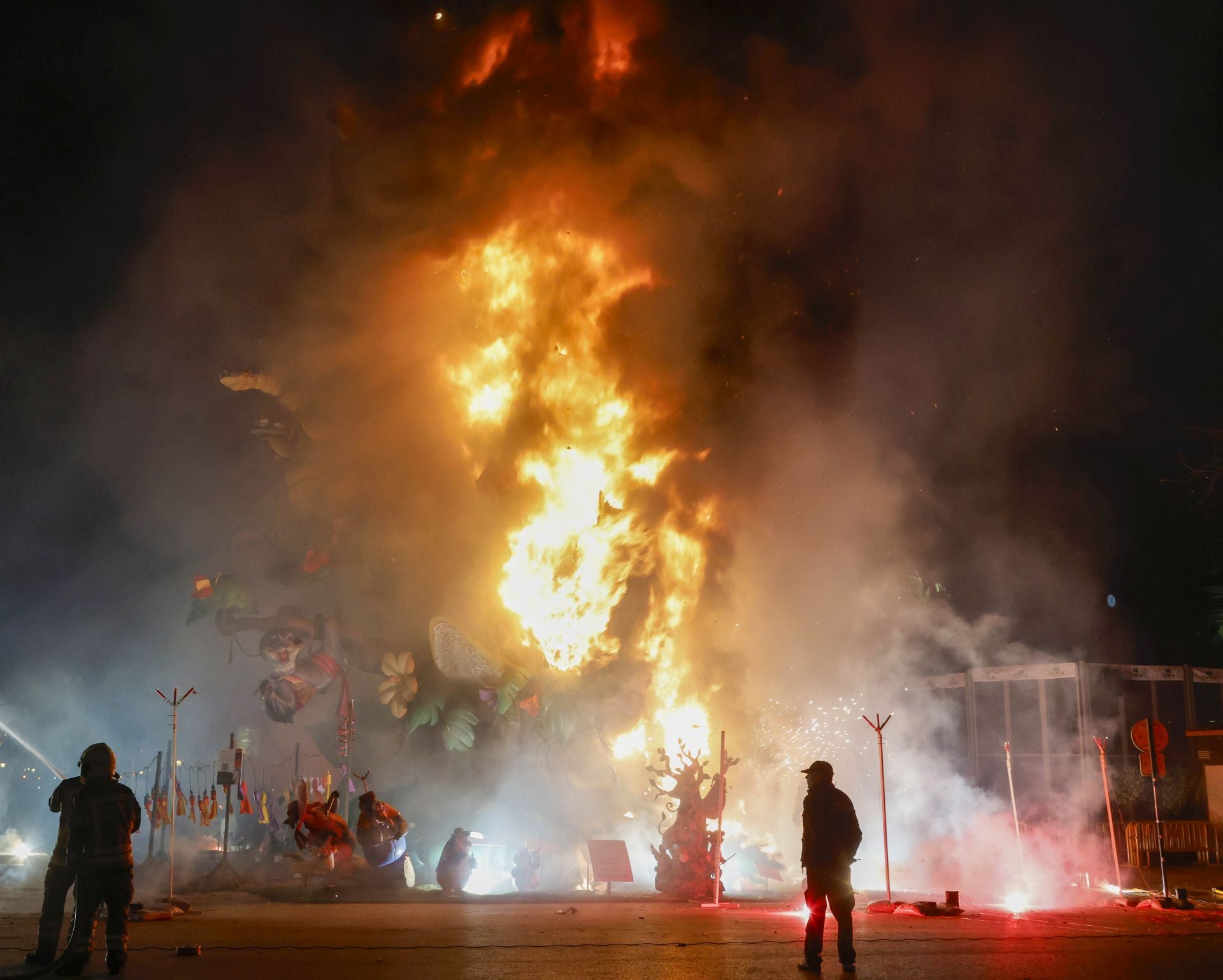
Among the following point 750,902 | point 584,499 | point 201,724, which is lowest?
point 750,902

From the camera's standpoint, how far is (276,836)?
21891mm

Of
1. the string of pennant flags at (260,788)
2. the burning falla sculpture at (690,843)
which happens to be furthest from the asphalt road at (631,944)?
the string of pennant flags at (260,788)

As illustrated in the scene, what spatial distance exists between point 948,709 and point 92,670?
2367 centimetres

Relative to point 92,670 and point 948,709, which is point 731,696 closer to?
point 948,709

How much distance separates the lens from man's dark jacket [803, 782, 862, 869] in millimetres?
8289

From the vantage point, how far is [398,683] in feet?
81.9

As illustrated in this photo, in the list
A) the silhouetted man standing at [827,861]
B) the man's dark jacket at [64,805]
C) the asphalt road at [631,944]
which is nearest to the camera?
the asphalt road at [631,944]

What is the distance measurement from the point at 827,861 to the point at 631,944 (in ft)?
7.18

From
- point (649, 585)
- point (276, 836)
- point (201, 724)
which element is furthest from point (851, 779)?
point (201, 724)

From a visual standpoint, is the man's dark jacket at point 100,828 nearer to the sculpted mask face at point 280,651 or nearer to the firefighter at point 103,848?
the firefighter at point 103,848

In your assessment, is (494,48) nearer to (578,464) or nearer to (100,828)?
(578,464)

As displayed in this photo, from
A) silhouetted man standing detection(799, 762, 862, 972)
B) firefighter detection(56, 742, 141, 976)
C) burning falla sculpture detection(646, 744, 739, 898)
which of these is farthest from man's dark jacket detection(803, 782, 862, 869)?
burning falla sculpture detection(646, 744, 739, 898)

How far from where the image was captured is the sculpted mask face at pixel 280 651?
24.6m

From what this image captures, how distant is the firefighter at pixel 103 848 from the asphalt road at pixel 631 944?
1.10 ft
